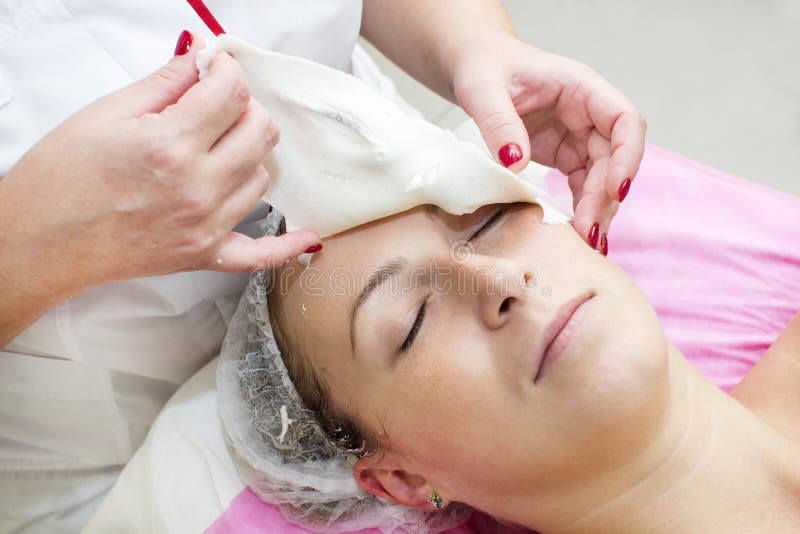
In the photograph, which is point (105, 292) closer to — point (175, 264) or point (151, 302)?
point (151, 302)

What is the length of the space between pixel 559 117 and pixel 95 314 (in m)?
0.82

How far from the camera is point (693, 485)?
3.10ft

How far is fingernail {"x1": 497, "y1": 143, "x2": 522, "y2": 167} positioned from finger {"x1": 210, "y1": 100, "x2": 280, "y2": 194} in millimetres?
336

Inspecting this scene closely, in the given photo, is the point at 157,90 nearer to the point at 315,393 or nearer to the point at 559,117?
the point at 315,393

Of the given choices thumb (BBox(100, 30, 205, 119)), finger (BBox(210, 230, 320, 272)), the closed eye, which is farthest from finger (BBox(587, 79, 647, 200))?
thumb (BBox(100, 30, 205, 119))

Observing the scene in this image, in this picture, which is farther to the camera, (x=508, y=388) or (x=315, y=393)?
(x=315, y=393)

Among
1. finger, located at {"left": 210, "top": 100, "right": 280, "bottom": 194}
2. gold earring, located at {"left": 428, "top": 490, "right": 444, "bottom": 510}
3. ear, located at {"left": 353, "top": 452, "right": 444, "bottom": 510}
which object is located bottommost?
gold earring, located at {"left": 428, "top": 490, "right": 444, "bottom": 510}

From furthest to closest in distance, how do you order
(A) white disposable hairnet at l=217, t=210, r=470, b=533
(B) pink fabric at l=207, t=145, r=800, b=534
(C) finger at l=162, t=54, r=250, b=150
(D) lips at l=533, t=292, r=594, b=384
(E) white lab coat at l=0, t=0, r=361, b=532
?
(B) pink fabric at l=207, t=145, r=800, b=534, (A) white disposable hairnet at l=217, t=210, r=470, b=533, (E) white lab coat at l=0, t=0, r=361, b=532, (D) lips at l=533, t=292, r=594, b=384, (C) finger at l=162, t=54, r=250, b=150

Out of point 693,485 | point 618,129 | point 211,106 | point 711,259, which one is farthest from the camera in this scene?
point 711,259

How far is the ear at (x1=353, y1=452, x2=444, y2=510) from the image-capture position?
3.32ft

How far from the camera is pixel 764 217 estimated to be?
1393mm

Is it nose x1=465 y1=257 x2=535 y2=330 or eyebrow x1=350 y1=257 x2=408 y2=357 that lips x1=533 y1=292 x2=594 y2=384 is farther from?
eyebrow x1=350 y1=257 x2=408 y2=357

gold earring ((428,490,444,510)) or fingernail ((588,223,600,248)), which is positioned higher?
fingernail ((588,223,600,248))

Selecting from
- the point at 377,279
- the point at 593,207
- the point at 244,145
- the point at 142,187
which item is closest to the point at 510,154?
the point at 593,207
